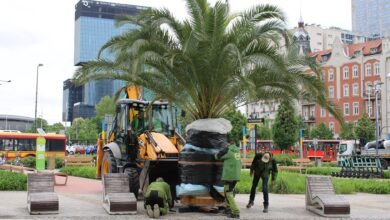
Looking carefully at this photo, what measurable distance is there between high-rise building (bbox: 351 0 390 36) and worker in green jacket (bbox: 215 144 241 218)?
160378 mm

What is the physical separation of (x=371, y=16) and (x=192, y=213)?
580 ft

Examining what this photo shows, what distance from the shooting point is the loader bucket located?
49.0 feet

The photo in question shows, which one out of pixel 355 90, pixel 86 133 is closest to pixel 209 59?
pixel 355 90

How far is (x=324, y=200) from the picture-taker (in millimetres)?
13633

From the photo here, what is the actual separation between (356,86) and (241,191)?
72275 millimetres

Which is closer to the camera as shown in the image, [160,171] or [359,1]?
[160,171]

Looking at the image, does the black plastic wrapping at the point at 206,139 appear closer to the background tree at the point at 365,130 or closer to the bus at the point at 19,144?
the bus at the point at 19,144

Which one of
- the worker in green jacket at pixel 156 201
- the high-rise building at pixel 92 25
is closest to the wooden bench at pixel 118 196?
the worker in green jacket at pixel 156 201

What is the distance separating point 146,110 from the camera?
16.7 m

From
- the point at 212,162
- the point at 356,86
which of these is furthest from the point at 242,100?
the point at 356,86

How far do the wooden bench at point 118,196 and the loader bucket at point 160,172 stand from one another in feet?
3.59

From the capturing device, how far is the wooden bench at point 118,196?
42.3 feet

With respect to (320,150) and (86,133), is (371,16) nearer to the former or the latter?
(86,133)

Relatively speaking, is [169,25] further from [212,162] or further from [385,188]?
[385,188]
